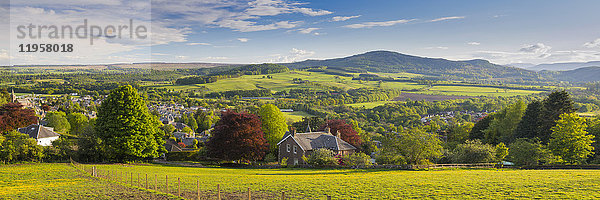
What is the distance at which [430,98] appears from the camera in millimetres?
160125

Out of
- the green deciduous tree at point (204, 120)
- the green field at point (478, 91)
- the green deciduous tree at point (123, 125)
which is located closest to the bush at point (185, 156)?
the green deciduous tree at point (123, 125)

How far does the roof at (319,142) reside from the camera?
43562 mm

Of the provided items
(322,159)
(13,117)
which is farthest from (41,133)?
(322,159)

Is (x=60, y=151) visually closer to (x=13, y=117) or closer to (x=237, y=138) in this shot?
(x=237, y=138)

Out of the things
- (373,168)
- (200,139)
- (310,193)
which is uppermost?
(310,193)

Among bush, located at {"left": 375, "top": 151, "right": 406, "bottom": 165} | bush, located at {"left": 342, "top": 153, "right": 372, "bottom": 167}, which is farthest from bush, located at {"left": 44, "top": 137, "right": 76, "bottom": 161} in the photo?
bush, located at {"left": 375, "top": 151, "right": 406, "bottom": 165}

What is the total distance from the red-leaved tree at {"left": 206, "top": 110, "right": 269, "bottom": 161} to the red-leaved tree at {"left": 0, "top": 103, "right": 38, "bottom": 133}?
34846 millimetres

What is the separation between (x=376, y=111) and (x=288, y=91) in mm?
58513

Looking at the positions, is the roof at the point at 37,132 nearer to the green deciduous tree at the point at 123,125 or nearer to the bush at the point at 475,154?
Result: the green deciduous tree at the point at 123,125

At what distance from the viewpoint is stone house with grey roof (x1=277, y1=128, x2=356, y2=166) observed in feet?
142

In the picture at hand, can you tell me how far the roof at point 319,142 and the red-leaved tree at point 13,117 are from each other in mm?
43793

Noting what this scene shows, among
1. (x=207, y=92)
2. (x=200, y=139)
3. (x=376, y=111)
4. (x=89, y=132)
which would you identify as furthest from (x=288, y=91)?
(x=89, y=132)

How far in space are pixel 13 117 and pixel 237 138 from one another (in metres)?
42.3

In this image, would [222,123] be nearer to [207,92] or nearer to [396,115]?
[396,115]
